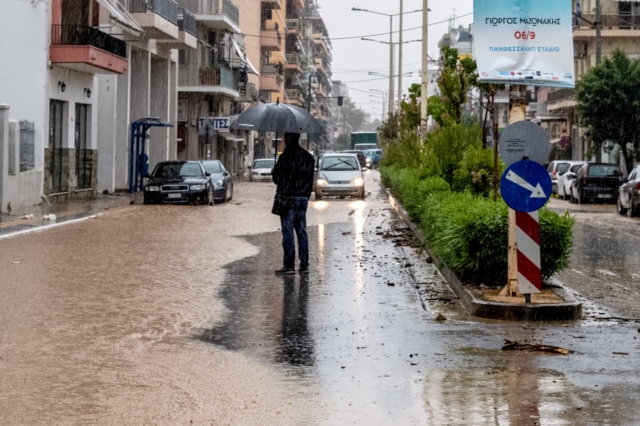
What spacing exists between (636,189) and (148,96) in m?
21.5

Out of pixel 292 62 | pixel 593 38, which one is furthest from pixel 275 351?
pixel 292 62

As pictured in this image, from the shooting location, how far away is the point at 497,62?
39.3ft

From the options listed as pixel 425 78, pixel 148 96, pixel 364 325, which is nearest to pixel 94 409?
pixel 364 325

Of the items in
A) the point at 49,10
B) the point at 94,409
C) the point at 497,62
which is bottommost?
the point at 94,409

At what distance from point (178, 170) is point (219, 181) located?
1.60 m

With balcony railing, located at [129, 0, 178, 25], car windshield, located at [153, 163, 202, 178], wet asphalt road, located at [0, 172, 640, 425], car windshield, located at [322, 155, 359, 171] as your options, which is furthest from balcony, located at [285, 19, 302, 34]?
wet asphalt road, located at [0, 172, 640, 425]

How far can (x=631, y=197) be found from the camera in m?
31.4

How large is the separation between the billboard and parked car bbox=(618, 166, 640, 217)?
19.8 meters

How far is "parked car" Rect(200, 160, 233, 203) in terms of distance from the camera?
3594 centimetres

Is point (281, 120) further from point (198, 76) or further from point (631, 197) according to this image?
point (198, 76)

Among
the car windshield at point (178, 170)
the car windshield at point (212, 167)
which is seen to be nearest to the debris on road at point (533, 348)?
the car windshield at point (178, 170)

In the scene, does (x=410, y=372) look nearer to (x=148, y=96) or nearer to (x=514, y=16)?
(x=514, y=16)

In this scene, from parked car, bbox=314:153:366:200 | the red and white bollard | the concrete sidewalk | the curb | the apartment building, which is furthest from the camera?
the apartment building

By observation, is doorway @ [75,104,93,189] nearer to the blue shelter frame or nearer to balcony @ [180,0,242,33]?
the blue shelter frame
